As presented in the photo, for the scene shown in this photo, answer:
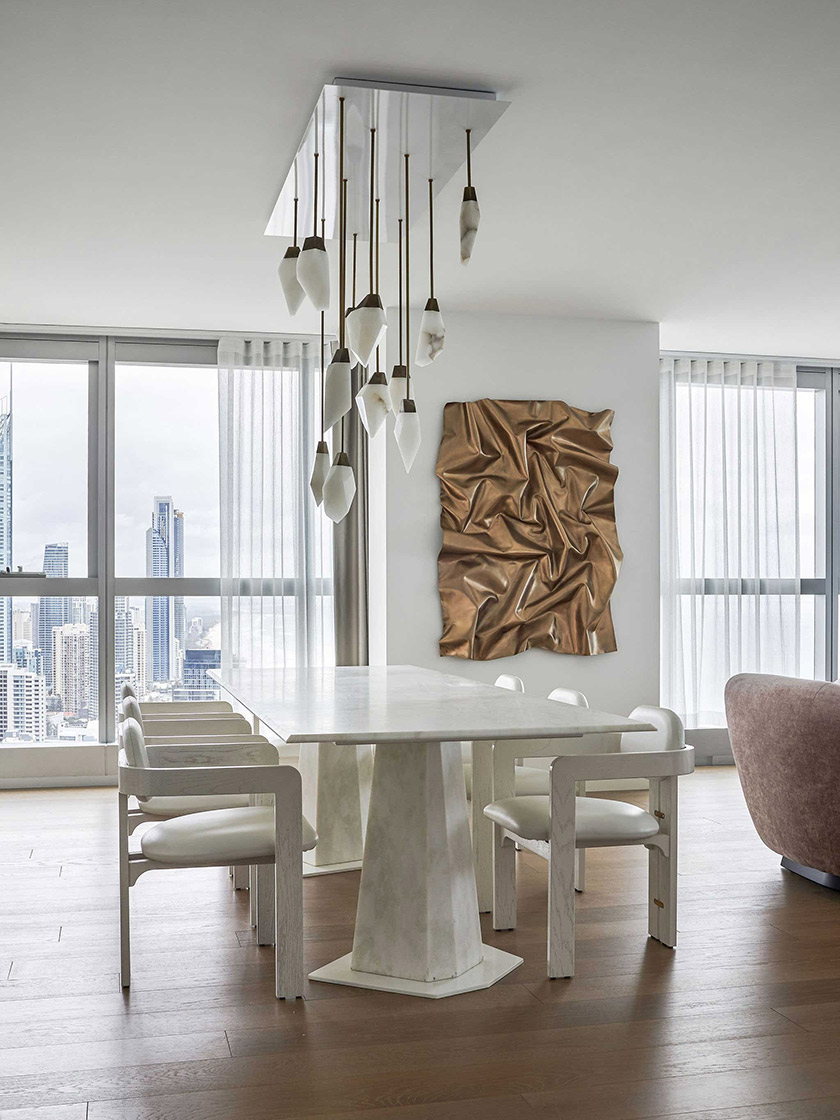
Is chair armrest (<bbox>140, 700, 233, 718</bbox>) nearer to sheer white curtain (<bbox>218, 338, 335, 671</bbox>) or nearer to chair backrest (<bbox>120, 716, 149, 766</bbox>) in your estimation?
chair backrest (<bbox>120, 716, 149, 766</bbox>)

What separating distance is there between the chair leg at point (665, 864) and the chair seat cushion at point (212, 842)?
1080 millimetres

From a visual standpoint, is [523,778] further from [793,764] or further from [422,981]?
[422,981]

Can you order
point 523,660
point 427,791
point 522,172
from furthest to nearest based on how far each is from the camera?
1. point 523,660
2. point 522,172
3. point 427,791

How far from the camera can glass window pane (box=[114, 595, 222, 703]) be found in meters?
6.35

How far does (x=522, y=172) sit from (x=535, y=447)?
7.34 feet

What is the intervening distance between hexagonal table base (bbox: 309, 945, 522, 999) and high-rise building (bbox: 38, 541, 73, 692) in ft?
12.2

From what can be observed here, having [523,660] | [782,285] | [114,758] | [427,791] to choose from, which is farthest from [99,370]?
[427,791]

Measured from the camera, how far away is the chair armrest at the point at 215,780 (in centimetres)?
283

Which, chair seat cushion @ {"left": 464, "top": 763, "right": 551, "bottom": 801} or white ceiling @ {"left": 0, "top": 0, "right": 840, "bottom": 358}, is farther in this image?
chair seat cushion @ {"left": 464, "top": 763, "right": 551, "bottom": 801}

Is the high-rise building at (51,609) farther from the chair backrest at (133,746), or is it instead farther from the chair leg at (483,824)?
the chair backrest at (133,746)

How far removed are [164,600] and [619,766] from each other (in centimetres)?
399

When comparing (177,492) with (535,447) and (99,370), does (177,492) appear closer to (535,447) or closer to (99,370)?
(99,370)

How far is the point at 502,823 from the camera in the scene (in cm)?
328

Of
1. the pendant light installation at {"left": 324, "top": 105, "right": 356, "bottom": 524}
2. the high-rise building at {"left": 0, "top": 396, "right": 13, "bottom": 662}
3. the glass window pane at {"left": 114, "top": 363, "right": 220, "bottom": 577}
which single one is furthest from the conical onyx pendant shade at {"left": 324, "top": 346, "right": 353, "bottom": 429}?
the high-rise building at {"left": 0, "top": 396, "right": 13, "bottom": 662}
